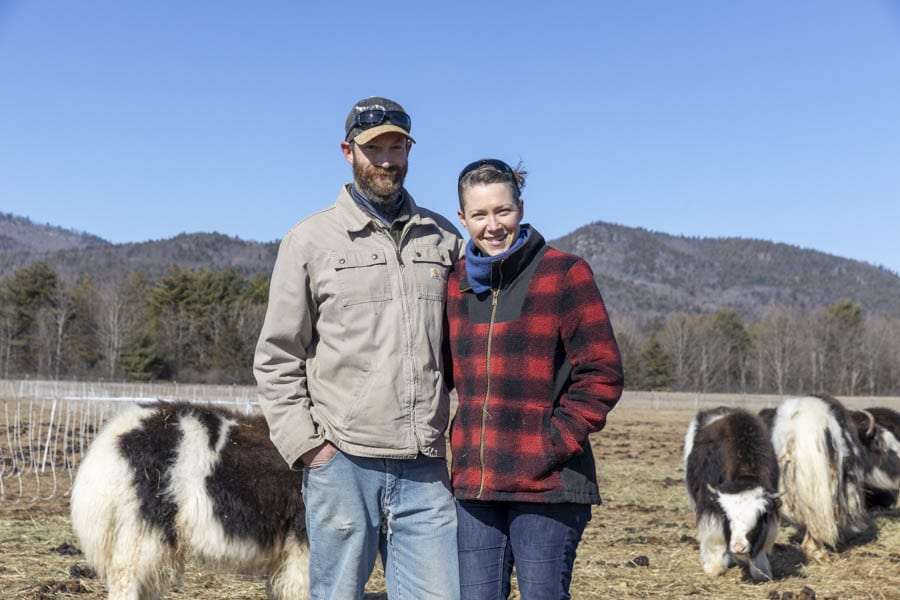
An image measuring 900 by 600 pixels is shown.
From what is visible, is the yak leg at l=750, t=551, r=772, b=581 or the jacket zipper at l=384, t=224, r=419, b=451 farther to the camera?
the yak leg at l=750, t=551, r=772, b=581

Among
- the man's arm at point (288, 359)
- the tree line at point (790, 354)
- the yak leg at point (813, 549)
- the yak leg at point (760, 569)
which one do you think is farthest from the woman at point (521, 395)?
the tree line at point (790, 354)

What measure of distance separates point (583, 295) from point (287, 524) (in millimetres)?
3483

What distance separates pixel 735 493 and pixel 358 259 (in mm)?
5403

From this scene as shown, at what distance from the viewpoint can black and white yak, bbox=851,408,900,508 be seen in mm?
10883

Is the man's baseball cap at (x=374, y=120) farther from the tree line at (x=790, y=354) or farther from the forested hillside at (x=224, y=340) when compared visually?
the tree line at (x=790, y=354)

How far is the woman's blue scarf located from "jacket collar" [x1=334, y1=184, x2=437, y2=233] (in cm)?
36

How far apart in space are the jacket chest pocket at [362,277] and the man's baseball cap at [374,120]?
492 millimetres

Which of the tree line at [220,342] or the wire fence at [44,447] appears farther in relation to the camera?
the tree line at [220,342]

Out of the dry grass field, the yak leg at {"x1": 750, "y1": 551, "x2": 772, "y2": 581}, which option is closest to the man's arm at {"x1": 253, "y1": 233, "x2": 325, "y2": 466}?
the dry grass field

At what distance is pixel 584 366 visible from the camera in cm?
320

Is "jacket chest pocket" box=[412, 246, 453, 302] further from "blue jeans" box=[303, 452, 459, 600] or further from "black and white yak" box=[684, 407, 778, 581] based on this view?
"black and white yak" box=[684, 407, 778, 581]

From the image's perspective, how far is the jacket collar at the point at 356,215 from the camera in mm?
3533

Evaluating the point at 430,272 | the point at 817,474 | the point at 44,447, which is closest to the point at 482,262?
the point at 430,272

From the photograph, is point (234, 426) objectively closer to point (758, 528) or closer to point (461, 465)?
point (461, 465)
